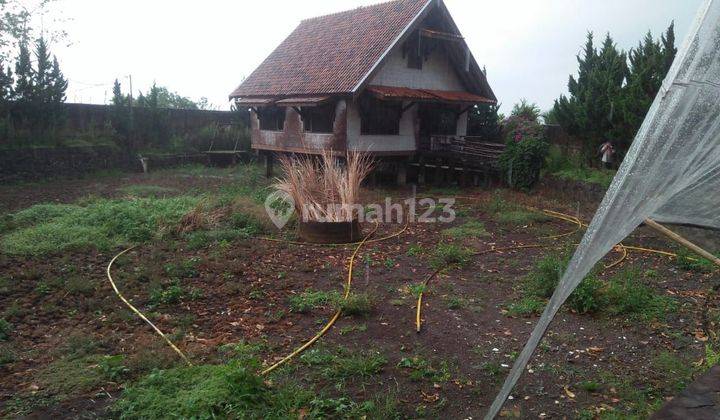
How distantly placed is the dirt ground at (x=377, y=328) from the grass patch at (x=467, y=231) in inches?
24.1

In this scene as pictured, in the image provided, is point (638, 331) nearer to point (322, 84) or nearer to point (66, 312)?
point (66, 312)

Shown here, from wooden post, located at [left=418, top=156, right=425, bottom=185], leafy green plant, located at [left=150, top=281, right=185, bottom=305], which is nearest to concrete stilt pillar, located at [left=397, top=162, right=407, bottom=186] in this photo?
wooden post, located at [left=418, top=156, right=425, bottom=185]

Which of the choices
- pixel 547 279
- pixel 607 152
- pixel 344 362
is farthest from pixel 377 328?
pixel 607 152

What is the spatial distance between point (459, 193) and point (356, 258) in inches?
238

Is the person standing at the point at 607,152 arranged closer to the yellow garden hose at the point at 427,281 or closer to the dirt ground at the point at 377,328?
the dirt ground at the point at 377,328

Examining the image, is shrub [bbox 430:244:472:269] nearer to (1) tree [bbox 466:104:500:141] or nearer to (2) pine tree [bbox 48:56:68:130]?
(1) tree [bbox 466:104:500:141]

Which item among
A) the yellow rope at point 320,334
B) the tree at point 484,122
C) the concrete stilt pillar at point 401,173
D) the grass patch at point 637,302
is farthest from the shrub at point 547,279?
the tree at point 484,122

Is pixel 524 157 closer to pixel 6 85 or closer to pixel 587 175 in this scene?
pixel 587 175

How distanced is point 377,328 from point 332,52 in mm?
→ 10646

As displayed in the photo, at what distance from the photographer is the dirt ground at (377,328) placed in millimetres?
3377

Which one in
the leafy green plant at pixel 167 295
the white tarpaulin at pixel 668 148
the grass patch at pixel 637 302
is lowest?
the leafy green plant at pixel 167 295

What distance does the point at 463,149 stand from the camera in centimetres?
1324

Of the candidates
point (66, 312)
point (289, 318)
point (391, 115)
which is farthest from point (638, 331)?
point (391, 115)

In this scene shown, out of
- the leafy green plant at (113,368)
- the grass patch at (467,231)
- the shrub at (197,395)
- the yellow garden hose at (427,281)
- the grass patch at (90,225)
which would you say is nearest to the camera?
the shrub at (197,395)
